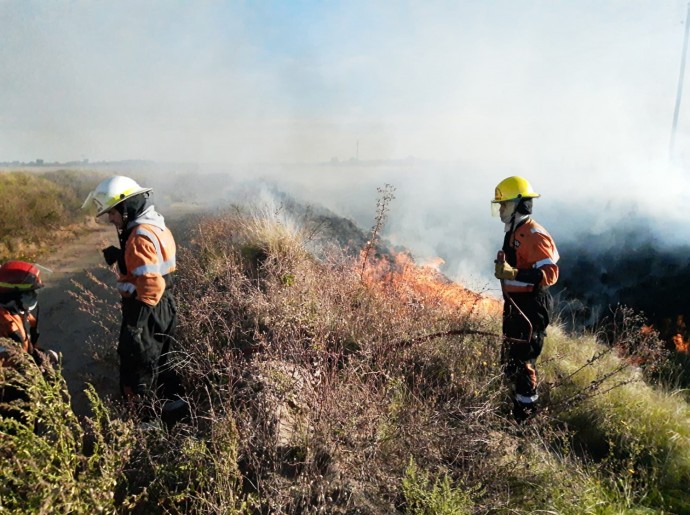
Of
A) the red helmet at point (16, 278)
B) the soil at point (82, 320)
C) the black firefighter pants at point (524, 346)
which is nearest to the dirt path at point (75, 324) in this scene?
the soil at point (82, 320)

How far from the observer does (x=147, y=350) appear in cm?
324

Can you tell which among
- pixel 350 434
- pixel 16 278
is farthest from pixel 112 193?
pixel 350 434

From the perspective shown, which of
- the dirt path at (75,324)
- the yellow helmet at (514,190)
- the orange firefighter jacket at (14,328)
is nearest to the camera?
the orange firefighter jacket at (14,328)

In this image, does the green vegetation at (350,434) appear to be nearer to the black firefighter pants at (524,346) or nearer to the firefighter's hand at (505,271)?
the black firefighter pants at (524,346)

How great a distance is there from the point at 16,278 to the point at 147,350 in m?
1.16

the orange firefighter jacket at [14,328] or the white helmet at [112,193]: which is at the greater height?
the white helmet at [112,193]

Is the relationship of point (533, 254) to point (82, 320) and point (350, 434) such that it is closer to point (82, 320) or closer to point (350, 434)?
point (350, 434)

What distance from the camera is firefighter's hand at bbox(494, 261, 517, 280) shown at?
3580mm

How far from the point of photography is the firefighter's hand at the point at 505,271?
358 cm

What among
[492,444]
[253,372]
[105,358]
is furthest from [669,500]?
[105,358]

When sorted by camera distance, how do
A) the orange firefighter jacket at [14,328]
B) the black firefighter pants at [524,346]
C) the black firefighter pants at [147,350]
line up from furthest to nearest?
1. the black firefighter pants at [524,346]
2. the black firefighter pants at [147,350]
3. the orange firefighter jacket at [14,328]

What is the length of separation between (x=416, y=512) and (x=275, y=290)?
2.85 metres

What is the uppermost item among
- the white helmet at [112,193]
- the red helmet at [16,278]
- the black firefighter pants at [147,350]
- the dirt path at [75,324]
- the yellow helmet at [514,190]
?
the yellow helmet at [514,190]

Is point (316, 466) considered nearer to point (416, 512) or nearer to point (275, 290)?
point (416, 512)
